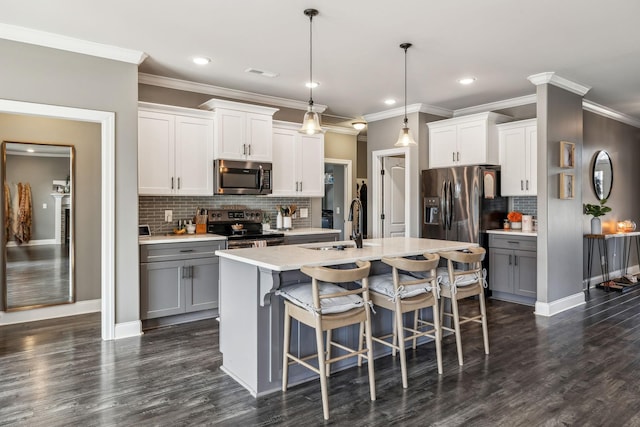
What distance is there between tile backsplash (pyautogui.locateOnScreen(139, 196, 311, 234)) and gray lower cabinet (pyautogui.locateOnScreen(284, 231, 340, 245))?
667 mm

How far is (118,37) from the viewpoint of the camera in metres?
3.67

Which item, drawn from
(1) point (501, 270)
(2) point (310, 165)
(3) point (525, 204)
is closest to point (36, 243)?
(2) point (310, 165)

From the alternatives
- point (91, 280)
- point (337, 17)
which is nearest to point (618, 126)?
point (337, 17)

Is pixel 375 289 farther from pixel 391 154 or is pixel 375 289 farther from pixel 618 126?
pixel 618 126

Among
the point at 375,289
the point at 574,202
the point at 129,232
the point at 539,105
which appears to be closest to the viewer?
the point at 375,289

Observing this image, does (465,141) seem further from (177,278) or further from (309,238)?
(177,278)

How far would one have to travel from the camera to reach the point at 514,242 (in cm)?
536

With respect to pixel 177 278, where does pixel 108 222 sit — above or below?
above

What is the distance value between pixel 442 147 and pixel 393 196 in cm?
116

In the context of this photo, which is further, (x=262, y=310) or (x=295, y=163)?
(x=295, y=163)

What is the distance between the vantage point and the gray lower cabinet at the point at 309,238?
5.30 meters

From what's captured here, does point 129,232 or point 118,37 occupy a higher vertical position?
point 118,37

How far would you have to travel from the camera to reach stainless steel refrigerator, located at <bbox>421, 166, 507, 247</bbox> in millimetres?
5516

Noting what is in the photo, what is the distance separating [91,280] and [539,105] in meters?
5.47
